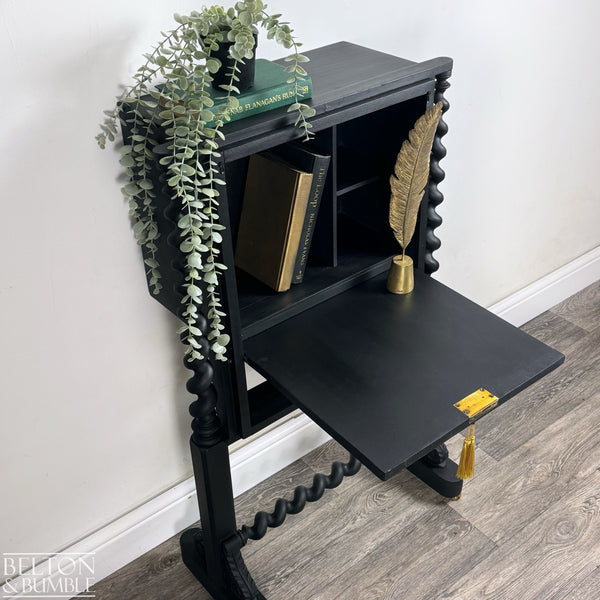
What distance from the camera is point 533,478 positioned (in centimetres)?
218

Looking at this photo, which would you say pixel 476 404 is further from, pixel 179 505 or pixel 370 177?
pixel 179 505

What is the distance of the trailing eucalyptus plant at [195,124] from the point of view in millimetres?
1193

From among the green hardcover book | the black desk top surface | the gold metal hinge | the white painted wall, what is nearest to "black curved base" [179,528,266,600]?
the white painted wall

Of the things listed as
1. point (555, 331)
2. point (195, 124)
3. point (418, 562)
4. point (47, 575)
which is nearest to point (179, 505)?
point (47, 575)

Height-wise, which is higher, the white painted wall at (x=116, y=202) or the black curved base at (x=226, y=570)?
the white painted wall at (x=116, y=202)

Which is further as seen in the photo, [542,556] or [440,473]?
[440,473]

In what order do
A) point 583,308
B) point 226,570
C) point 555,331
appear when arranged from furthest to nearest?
point 583,308 < point 555,331 < point 226,570

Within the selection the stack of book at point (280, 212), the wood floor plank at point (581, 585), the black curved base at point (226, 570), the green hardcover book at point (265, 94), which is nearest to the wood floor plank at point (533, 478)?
the wood floor plank at point (581, 585)

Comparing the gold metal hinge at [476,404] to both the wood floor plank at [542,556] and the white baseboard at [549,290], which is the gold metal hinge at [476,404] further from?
the white baseboard at [549,290]

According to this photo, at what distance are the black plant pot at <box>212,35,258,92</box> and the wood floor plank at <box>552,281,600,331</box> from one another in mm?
1958

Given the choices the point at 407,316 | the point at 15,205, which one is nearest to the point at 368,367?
the point at 407,316

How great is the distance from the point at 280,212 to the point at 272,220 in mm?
35

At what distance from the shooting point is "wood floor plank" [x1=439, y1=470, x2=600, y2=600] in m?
1.88

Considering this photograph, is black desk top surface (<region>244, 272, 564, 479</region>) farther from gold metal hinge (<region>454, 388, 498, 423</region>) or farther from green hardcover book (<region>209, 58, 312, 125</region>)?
green hardcover book (<region>209, 58, 312, 125</region>)
